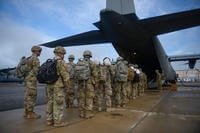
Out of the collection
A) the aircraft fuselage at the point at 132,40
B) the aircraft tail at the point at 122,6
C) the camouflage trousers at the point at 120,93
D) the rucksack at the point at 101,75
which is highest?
the aircraft tail at the point at 122,6

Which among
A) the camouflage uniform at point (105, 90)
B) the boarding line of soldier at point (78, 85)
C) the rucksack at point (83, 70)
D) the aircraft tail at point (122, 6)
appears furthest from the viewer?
the aircraft tail at point (122, 6)

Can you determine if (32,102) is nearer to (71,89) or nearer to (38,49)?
(38,49)

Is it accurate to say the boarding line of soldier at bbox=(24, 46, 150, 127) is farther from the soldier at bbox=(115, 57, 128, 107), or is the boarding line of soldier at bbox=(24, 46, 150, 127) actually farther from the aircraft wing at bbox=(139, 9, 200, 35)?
the aircraft wing at bbox=(139, 9, 200, 35)

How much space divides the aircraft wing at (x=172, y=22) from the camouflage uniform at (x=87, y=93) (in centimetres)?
401

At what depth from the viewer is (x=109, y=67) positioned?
24.3 ft

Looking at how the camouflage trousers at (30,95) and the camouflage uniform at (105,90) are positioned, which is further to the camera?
the camouflage uniform at (105,90)

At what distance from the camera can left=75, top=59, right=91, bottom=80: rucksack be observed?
5.54 m

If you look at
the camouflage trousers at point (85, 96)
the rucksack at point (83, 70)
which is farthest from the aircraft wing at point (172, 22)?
the camouflage trousers at point (85, 96)

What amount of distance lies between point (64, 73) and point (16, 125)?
144 cm

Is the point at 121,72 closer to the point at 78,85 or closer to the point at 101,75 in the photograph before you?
the point at 101,75

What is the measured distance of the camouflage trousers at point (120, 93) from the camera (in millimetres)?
7449

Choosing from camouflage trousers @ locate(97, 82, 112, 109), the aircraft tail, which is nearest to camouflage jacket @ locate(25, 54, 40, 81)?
camouflage trousers @ locate(97, 82, 112, 109)

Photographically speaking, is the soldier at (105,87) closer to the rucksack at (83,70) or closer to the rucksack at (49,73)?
the rucksack at (83,70)

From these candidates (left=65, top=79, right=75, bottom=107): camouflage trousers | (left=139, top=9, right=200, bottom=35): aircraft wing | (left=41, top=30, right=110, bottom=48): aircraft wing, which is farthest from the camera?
(left=41, top=30, right=110, bottom=48): aircraft wing
